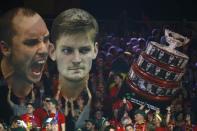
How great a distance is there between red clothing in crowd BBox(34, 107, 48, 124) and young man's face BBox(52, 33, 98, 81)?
1.87 ft

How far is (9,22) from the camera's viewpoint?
24.5 ft

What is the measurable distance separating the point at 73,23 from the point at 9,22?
2.92 ft

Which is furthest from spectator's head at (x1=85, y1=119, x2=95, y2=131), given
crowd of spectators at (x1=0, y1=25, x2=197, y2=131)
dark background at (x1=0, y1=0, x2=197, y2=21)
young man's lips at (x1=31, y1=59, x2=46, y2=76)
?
dark background at (x1=0, y1=0, x2=197, y2=21)

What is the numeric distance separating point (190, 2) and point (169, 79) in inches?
45.5

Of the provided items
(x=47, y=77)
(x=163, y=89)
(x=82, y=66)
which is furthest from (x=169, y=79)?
(x=47, y=77)

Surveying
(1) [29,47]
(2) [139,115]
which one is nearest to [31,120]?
(1) [29,47]

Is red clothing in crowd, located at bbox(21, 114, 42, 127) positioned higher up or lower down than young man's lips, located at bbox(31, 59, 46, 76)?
lower down

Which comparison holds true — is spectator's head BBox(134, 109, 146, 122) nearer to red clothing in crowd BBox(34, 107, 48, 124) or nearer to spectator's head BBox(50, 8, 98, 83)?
spectator's head BBox(50, 8, 98, 83)

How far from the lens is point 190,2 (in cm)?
780

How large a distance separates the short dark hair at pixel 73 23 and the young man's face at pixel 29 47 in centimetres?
15

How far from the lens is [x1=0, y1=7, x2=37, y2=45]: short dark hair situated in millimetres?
7464

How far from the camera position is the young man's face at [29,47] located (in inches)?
295

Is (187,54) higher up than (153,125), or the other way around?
(187,54)

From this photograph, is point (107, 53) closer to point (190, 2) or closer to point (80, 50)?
point (80, 50)
